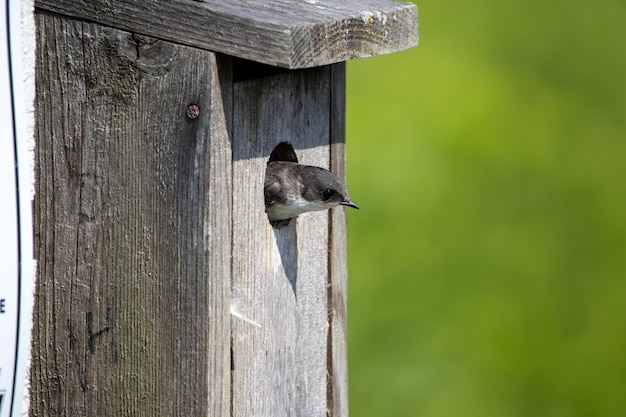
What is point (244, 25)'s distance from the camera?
2455 mm

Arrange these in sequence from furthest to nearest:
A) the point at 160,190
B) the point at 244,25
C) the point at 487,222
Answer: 1. the point at 487,222
2. the point at 160,190
3. the point at 244,25

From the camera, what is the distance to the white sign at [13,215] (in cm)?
227

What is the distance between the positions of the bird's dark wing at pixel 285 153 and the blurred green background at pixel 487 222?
81.2 inches

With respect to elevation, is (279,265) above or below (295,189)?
below

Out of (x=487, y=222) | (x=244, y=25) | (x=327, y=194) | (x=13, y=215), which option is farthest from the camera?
(x=487, y=222)

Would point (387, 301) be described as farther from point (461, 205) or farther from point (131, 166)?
point (131, 166)

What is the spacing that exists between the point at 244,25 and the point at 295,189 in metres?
0.58

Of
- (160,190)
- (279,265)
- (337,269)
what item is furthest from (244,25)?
(337,269)

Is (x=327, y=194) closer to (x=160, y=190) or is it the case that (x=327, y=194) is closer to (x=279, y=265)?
(x=279, y=265)

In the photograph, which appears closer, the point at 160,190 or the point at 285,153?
the point at 160,190

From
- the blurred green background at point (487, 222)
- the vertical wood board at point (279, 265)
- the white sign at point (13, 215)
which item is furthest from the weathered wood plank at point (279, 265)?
the blurred green background at point (487, 222)

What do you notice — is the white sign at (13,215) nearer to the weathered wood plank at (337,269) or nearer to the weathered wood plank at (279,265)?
the weathered wood plank at (279,265)

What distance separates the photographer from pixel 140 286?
2627mm

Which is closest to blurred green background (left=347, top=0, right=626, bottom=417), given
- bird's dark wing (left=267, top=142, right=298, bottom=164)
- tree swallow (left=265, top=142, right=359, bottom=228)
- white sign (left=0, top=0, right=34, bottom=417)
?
bird's dark wing (left=267, top=142, right=298, bottom=164)
